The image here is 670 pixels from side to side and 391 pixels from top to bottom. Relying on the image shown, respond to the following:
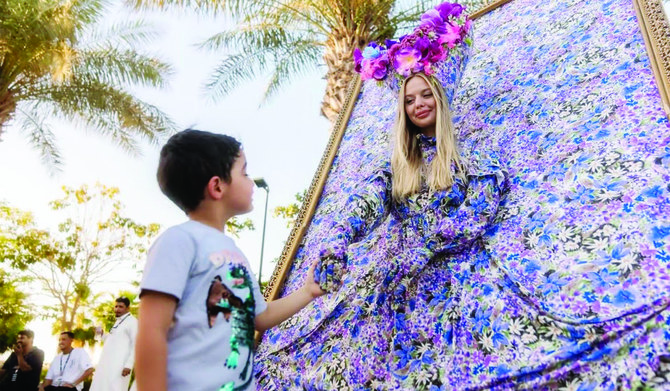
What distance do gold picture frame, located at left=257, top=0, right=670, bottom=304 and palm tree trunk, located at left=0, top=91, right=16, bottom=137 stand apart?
31.3 feet

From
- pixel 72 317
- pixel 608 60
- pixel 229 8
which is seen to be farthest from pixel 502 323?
pixel 72 317

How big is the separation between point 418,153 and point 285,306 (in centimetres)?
119

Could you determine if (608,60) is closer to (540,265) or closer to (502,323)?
(540,265)

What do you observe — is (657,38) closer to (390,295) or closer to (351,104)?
(390,295)

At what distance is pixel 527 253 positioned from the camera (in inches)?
83.0

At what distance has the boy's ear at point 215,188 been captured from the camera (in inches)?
63.5

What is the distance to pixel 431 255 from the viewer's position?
229 centimetres

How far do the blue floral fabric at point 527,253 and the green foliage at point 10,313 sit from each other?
1910 centimetres

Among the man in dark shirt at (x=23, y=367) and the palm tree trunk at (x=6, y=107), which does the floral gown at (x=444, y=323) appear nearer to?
the man in dark shirt at (x=23, y=367)

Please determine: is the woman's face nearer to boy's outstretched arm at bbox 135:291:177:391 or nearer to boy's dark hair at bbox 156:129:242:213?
boy's dark hair at bbox 156:129:242:213

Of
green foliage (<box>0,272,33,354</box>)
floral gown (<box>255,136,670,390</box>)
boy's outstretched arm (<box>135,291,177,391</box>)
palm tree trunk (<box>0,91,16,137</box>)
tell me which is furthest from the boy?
green foliage (<box>0,272,33,354</box>)

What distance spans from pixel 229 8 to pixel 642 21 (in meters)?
7.31

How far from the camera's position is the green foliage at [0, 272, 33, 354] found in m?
18.4

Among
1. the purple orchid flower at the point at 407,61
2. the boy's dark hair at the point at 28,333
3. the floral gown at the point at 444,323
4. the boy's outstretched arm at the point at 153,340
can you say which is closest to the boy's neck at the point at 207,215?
the boy's outstretched arm at the point at 153,340
